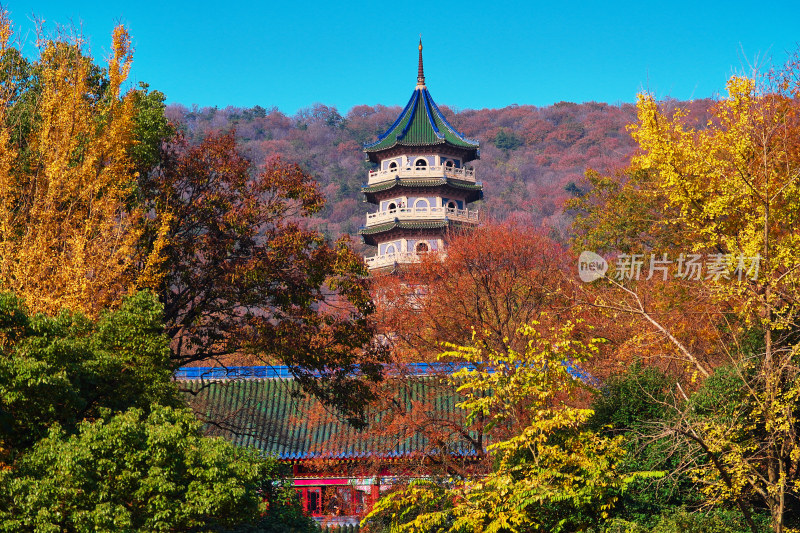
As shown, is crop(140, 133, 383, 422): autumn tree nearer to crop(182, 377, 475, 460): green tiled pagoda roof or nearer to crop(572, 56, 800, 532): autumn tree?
crop(182, 377, 475, 460): green tiled pagoda roof

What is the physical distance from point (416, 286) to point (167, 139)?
9587 millimetres

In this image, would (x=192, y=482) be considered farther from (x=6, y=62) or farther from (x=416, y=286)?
(x=416, y=286)

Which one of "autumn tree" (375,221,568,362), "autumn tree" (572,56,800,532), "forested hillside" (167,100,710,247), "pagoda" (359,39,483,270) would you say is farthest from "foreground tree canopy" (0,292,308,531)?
"forested hillside" (167,100,710,247)

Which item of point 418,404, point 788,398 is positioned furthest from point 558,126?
point 788,398

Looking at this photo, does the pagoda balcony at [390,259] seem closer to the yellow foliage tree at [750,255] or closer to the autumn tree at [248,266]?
the autumn tree at [248,266]

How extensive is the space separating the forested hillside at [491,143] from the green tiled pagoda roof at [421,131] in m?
23.6

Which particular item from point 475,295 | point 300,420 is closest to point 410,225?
point 475,295

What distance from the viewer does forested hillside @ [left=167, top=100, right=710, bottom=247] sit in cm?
6569

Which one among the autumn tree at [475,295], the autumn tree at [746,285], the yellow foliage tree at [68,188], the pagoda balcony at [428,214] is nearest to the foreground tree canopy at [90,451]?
the yellow foliage tree at [68,188]

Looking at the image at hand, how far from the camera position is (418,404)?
14969 millimetres

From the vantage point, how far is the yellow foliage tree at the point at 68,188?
32.8 ft

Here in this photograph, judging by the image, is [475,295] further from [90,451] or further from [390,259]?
[390,259]

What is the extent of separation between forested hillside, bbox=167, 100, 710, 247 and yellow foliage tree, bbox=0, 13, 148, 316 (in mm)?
44644

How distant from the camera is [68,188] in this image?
10914 mm
